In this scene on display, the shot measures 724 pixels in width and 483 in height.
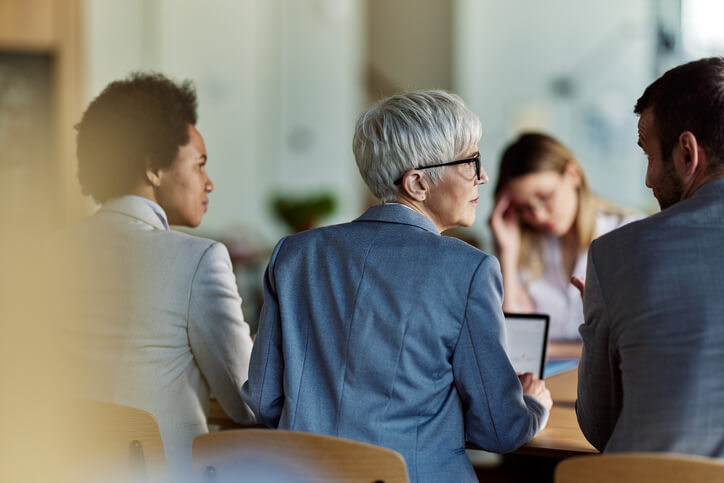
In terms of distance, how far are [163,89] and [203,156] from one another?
198mm

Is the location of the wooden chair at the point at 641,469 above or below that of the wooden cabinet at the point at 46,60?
below

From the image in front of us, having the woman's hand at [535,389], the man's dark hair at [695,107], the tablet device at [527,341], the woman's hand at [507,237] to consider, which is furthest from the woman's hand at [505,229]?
the man's dark hair at [695,107]

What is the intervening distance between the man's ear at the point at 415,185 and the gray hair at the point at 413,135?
0.5 inches

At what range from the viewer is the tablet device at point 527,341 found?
198cm

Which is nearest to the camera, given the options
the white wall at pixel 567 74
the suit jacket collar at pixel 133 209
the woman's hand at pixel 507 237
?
the suit jacket collar at pixel 133 209

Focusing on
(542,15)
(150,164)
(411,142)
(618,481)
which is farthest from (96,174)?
(542,15)

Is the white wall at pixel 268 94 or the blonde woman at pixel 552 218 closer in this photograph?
the blonde woman at pixel 552 218

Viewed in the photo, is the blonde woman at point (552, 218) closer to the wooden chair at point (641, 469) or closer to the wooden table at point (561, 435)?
the wooden table at point (561, 435)

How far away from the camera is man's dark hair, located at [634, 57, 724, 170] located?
135cm

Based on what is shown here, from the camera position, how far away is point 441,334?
1.41 metres

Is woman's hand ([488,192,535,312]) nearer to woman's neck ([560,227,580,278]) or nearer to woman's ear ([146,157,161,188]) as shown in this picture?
woman's neck ([560,227,580,278])

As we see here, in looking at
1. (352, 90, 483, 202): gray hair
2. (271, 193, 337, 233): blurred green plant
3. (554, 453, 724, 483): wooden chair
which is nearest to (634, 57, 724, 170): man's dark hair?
(352, 90, 483, 202): gray hair

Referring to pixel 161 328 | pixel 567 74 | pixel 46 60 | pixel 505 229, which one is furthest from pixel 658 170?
pixel 567 74

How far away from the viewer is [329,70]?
8.02 metres
